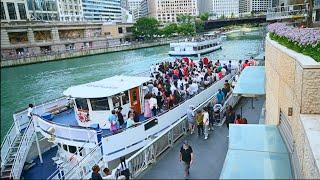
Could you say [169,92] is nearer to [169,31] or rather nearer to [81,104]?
[81,104]

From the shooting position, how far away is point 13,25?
65.8m

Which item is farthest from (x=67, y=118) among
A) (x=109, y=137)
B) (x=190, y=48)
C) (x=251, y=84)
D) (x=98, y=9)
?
(x=98, y=9)

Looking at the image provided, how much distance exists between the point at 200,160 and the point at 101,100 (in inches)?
193

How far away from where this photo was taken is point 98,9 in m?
176

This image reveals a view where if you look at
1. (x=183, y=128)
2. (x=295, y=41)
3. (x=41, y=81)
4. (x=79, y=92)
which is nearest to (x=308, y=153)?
(x=295, y=41)

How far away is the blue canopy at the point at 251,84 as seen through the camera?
12.4m

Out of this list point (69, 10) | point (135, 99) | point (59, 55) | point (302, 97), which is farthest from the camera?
point (69, 10)

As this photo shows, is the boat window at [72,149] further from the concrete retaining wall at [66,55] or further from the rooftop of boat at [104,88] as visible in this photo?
the concrete retaining wall at [66,55]

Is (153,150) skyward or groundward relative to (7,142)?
skyward

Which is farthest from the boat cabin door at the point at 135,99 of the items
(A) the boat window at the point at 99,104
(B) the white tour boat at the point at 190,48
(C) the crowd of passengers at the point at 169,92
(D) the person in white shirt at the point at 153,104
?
(B) the white tour boat at the point at 190,48

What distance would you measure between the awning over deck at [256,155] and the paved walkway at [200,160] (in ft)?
5.94

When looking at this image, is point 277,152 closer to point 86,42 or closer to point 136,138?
point 136,138

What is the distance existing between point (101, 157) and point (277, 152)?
6.72 metres

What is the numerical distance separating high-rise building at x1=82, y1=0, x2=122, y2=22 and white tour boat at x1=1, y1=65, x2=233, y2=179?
142 m
